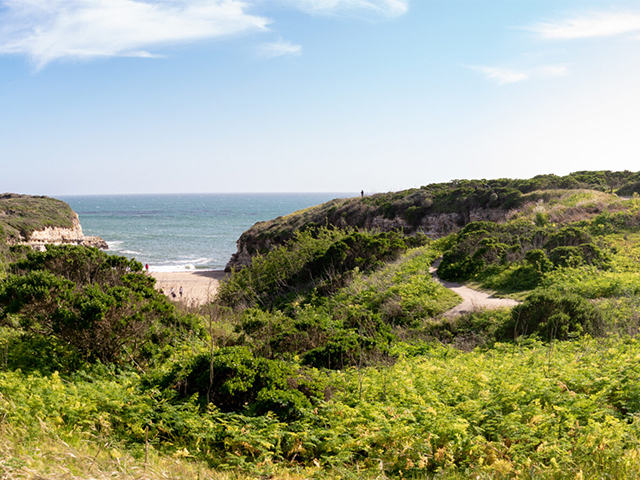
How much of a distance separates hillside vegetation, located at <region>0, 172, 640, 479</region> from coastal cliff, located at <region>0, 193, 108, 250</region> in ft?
144

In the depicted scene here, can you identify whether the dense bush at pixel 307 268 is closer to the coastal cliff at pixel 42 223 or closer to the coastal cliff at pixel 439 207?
the coastal cliff at pixel 439 207

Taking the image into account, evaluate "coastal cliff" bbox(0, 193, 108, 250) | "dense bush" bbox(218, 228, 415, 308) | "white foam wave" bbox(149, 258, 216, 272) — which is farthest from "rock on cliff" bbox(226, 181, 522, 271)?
"coastal cliff" bbox(0, 193, 108, 250)

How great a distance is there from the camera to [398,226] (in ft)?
125

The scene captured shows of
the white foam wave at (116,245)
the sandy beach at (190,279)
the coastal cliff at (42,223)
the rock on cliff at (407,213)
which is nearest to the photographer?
the rock on cliff at (407,213)

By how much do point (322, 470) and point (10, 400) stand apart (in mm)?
3681

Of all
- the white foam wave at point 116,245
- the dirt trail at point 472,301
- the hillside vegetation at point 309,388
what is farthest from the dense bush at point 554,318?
the white foam wave at point 116,245

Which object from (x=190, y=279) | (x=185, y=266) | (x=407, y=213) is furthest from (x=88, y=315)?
(x=185, y=266)

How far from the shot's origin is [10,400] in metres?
5.09

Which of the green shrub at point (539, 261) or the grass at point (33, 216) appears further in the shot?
the grass at point (33, 216)

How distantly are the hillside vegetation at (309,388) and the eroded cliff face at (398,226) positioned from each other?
59.3 feet

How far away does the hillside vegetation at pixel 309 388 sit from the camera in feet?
13.6

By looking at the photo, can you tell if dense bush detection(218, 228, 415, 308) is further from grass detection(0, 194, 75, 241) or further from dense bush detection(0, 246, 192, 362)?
grass detection(0, 194, 75, 241)

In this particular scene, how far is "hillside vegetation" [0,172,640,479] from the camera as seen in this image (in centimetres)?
415

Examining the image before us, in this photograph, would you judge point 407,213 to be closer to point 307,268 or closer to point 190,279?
point 190,279
